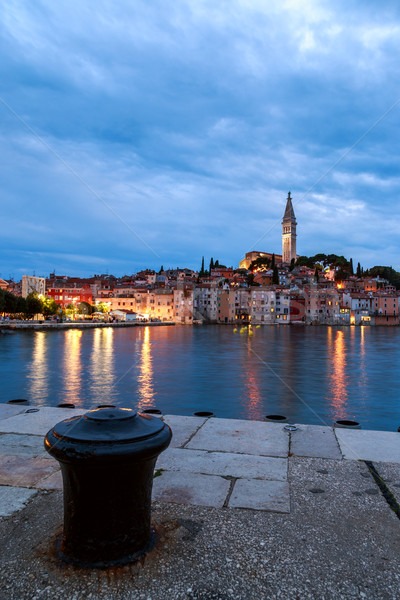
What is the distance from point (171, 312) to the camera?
4427 inches

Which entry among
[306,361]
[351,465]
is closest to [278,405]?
[351,465]

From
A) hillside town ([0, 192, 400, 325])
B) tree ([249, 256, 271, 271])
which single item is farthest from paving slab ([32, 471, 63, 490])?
tree ([249, 256, 271, 271])

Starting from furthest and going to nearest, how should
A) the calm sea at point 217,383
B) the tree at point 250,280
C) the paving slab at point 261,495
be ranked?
1. the tree at point 250,280
2. the calm sea at point 217,383
3. the paving slab at point 261,495

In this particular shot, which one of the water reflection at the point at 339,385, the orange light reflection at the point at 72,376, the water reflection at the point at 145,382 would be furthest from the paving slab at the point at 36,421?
the water reflection at the point at 339,385

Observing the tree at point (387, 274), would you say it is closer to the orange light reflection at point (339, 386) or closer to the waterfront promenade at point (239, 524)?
the orange light reflection at point (339, 386)

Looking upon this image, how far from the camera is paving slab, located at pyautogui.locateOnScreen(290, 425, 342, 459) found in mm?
5066

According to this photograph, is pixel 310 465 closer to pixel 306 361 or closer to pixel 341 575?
pixel 341 575

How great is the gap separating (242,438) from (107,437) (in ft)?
10.6

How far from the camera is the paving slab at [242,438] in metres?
5.25

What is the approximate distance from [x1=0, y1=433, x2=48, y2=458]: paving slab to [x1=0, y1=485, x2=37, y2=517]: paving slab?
962 millimetres

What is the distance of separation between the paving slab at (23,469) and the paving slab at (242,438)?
1.71 m

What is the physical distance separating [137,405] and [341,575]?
14298mm

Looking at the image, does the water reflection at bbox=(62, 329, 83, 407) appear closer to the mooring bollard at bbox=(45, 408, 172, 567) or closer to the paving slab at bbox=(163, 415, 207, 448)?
the paving slab at bbox=(163, 415, 207, 448)

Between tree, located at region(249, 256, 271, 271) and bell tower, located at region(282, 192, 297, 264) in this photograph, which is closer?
tree, located at region(249, 256, 271, 271)
